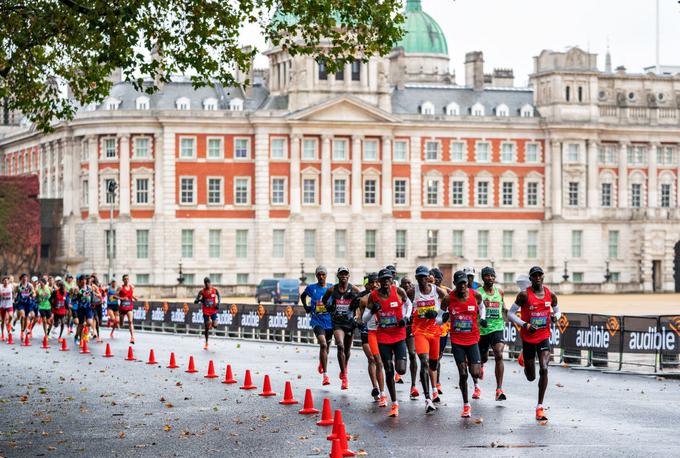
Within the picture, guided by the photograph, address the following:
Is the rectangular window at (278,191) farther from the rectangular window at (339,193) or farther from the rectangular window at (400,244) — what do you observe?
the rectangular window at (400,244)

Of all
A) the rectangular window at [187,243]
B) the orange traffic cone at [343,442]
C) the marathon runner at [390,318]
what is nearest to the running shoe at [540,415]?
the marathon runner at [390,318]

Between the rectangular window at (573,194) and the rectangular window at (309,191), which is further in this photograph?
the rectangular window at (573,194)

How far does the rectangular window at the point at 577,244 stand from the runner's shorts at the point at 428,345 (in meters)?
79.6

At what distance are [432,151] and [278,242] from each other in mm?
12661

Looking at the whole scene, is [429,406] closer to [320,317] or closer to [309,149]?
[320,317]

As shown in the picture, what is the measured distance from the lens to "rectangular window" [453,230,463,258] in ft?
331

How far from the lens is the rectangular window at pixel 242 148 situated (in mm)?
97562

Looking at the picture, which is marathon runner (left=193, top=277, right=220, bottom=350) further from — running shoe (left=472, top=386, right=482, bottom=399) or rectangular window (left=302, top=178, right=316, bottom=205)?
rectangular window (left=302, top=178, right=316, bottom=205)

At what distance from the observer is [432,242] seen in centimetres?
10031

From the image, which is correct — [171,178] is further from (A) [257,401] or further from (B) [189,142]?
(A) [257,401]

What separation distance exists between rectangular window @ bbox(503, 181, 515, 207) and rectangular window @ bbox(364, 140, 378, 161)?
9761 mm

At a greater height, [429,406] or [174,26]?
[174,26]

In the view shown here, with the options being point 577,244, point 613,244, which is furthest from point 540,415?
point 613,244

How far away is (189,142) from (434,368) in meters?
74.3
